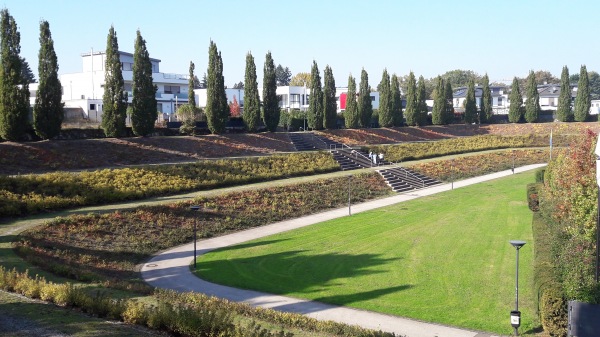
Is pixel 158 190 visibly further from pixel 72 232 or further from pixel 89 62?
pixel 89 62

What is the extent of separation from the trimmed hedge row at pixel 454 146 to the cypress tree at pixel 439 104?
267 inches

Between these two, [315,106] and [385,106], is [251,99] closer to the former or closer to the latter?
[315,106]

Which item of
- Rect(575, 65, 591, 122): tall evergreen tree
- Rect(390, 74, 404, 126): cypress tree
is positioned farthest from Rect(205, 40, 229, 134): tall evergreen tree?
Rect(575, 65, 591, 122): tall evergreen tree

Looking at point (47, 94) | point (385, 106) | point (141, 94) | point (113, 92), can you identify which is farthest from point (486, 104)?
point (47, 94)

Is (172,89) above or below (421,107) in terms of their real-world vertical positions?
above

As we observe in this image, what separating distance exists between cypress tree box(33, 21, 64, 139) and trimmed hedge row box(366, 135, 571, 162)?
26466 mm

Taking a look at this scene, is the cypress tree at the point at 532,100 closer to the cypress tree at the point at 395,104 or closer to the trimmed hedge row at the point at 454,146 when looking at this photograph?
the trimmed hedge row at the point at 454,146

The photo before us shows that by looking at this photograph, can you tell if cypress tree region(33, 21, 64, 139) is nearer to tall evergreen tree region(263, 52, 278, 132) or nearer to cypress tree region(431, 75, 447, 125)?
tall evergreen tree region(263, 52, 278, 132)

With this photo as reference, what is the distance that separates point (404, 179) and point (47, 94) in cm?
2520

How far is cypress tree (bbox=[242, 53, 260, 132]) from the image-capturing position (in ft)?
162

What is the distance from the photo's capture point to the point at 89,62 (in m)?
63.2

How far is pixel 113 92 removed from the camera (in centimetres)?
3831

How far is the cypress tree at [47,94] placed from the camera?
114 ft

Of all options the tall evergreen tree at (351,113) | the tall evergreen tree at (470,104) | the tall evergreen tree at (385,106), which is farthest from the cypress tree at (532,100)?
the tall evergreen tree at (351,113)
